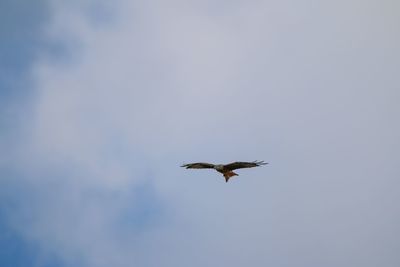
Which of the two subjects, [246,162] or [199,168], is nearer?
[246,162]

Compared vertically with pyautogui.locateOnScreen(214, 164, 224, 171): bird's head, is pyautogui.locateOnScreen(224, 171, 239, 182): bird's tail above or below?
below

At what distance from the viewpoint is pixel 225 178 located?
50.8m

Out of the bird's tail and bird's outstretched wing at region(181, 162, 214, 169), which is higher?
bird's outstretched wing at region(181, 162, 214, 169)

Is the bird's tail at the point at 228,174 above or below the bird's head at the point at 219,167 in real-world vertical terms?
below

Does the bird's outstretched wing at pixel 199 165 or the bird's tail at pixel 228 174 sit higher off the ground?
the bird's outstretched wing at pixel 199 165

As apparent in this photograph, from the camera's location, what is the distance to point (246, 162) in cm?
4781

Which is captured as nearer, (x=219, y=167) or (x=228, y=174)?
(x=219, y=167)

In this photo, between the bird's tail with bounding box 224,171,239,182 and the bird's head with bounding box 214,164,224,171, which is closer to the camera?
the bird's head with bounding box 214,164,224,171

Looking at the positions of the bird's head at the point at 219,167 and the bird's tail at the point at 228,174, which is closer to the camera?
the bird's head at the point at 219,167

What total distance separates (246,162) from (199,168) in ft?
17.0

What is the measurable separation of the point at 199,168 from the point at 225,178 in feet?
8.09

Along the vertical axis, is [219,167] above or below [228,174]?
above
